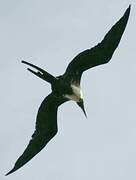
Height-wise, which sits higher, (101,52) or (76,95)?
(101,52)

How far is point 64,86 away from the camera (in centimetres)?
2938

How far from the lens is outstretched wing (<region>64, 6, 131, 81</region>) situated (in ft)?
92.8

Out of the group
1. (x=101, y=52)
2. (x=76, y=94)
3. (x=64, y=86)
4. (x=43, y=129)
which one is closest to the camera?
(x=101, y=52)

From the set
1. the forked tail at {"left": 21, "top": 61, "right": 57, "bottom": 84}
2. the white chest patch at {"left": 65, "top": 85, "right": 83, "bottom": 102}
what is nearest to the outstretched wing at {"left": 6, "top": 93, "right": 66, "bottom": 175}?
the white chest patch at {"left": 65, "top": 85, "right": 83, "bottom": 102}

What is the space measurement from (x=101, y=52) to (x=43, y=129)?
13.1 ft

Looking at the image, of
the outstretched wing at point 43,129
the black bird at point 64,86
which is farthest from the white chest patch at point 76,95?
the outstretched wing at point 43,129

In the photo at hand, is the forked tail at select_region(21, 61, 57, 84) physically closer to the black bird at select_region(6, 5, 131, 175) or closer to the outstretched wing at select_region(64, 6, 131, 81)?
the black bird at select_region(6, 5, 131, 175)

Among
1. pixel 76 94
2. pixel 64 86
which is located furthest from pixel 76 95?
pixel 64 86

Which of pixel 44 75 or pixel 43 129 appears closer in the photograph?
pixel 44 75

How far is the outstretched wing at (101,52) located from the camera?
28.3 meters

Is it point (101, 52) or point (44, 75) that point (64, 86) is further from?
point (101, 52)

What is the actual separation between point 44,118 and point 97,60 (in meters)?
3.19

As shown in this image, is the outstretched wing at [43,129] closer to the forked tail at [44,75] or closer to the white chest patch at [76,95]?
the white chest patch at [76,95]

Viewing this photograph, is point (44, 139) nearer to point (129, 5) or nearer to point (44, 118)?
point (44, 118)
